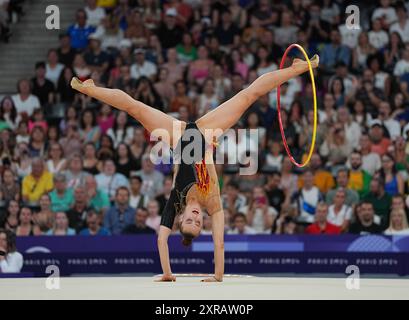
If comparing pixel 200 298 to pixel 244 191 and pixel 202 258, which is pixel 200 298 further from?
pixel 244 191

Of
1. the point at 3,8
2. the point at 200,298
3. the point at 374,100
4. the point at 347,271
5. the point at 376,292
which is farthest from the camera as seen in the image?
the point at 3,8

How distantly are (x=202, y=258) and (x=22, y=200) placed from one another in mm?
2826

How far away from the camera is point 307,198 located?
41.8 feet

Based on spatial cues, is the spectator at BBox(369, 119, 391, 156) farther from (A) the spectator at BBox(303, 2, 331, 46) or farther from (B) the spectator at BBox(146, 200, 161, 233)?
(B) the spectator at BBox(146, 200, 161, 233)

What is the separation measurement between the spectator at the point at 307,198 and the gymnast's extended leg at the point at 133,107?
389cm

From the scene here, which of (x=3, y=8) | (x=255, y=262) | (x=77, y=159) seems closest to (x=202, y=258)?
(x=255, y=262)

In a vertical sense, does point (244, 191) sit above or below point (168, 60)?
below

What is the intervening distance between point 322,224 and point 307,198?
1.81 ft

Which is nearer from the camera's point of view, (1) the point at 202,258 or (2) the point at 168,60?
(1) the point at 202,258

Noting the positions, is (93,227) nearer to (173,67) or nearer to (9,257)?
(9,257)

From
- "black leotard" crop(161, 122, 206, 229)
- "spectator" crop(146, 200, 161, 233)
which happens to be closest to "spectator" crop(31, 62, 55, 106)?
"spectator" crop(146, 200, 161, 233)

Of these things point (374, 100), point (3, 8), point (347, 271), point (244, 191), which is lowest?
point (347, 271)

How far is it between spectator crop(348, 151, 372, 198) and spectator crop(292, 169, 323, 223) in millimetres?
500

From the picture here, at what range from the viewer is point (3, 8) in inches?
650
